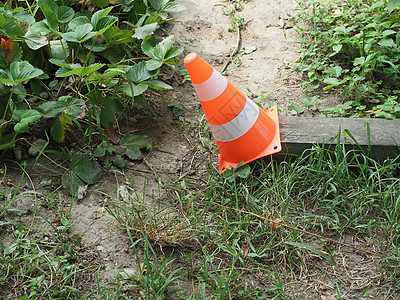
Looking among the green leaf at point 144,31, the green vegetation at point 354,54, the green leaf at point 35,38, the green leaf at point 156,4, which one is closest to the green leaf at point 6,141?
the green leaf at point 35,38

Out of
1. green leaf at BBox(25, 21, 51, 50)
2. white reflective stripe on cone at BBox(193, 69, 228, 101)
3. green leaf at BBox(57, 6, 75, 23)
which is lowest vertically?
white reflective stripe on cone at BBox(193, 69, 228, 101)

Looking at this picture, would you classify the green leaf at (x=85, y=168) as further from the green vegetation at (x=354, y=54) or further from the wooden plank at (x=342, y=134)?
the green vegetation at (x=354, y=54)

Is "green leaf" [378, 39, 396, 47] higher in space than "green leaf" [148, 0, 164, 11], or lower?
lower

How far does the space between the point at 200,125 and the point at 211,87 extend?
1.82 ft

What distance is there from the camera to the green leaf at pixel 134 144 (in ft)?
8.79

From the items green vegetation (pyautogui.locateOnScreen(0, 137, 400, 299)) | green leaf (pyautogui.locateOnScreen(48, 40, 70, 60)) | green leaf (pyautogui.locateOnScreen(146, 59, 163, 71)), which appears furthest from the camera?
green leaf (pyautogui.locateOnScreen(48, 40, 70, 60))

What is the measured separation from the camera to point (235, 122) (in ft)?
8.29

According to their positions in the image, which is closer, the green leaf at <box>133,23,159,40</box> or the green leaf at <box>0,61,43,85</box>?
the green leaf at <box>0,61,43,85</box>

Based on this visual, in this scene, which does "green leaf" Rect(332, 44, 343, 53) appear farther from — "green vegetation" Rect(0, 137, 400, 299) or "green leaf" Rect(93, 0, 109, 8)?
"green leaf" Rect(93, 0, 109, 8)

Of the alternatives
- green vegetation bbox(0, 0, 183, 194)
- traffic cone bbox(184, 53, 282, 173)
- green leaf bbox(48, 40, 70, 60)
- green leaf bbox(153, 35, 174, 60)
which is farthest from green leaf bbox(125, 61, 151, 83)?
green leaf bbox(48, 40, 70, 60)

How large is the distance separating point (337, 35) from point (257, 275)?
7.27 feet

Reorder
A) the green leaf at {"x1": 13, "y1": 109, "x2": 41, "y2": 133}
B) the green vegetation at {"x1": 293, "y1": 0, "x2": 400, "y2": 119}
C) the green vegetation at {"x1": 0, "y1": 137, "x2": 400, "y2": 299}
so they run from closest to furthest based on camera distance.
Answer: the green vegetation at {"x1": 0, "y1": 137, "x2": 400, "y2": 299}, the green leaf at {"x1": 13, "y1": 109, "x2": 41, "y2": 133}, the green vegetation at {"x1": 293, "y1": 0, "x2": 400, "y2": 119}

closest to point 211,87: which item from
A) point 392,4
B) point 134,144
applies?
point 134,144

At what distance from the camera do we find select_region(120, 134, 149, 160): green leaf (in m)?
2.68
